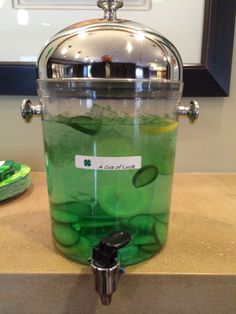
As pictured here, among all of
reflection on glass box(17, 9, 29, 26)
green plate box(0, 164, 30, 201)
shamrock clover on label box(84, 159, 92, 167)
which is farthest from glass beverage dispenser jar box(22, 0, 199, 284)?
reflection on glass box(17, 9, 29, 26)

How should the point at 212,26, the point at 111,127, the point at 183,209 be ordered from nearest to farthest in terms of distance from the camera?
the point at 111,127
the point at 183,209
the point at 212,26

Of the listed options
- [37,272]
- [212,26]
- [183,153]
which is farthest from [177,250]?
[212,26]

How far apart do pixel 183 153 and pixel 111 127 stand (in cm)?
40

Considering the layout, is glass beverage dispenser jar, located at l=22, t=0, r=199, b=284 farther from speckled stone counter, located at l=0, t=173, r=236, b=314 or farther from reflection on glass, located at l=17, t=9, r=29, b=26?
reflection on glass, located at l=17, t=9, r=29, b=26

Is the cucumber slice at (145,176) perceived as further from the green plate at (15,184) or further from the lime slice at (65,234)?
the green plate at (15,184)

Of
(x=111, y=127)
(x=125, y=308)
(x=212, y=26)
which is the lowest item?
(x=125, y=308)

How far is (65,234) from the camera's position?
1.10 feet

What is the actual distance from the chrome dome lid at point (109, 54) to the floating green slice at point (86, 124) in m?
0.04

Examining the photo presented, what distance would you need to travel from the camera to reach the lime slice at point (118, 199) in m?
0.32

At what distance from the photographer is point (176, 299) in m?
0.31

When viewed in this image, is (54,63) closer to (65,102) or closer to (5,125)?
(65,102)

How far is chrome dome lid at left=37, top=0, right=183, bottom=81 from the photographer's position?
290mm

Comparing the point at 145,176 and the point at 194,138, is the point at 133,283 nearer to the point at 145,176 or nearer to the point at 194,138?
the point at 145,176

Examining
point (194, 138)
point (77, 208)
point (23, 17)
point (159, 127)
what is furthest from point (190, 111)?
point (23, 17)
